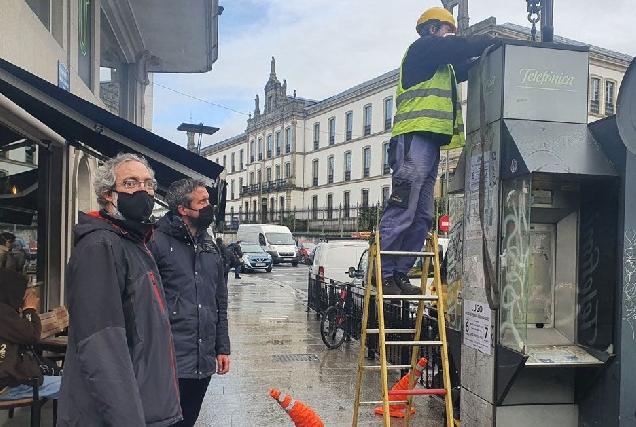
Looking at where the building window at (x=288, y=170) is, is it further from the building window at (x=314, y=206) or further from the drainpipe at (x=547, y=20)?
the drainpipe at (x=547, y=20)

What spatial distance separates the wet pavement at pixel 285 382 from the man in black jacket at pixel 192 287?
6.21ft

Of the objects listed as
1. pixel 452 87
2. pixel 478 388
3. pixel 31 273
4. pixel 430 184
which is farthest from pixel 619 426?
pixel 31 273

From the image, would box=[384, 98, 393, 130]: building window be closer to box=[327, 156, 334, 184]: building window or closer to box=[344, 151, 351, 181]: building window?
box=[344, 151, 351, 181]: building window

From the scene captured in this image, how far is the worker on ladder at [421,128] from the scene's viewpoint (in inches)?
153

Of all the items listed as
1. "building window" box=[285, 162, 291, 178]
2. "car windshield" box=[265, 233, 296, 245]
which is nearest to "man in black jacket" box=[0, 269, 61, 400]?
"car windshield" box=[265, 233, 296, 245]

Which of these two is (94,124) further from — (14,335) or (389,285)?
(389,285)

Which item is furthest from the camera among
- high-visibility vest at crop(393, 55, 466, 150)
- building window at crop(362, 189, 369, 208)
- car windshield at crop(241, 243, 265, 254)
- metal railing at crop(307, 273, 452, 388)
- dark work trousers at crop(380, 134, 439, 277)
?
building window at crop(362, 189, 369, 208)

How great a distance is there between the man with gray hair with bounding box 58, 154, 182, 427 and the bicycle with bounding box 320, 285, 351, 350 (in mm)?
6653

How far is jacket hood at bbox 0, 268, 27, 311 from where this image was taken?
12.6 feet

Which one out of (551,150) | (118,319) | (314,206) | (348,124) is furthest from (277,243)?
(118,319)

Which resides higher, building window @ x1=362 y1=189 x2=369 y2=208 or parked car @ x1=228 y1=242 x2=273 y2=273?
building window @ x1=362 y1=189 x2=369 y2=208

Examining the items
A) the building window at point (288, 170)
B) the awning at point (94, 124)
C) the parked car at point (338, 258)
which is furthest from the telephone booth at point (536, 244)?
the building window at point (288, 170)

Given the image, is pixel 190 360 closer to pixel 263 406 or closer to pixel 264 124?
pixel 263 406

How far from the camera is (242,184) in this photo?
255 ft
